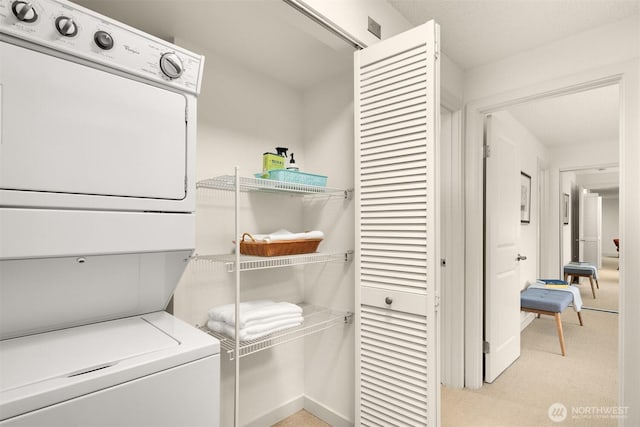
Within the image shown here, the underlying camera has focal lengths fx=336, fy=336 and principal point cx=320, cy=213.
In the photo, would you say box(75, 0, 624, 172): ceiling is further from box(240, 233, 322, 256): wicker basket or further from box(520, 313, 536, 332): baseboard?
box(520, 313, 536, 332): baseboard

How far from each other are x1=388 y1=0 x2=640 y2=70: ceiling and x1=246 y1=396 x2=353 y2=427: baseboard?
2392mm

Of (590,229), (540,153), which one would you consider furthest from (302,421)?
(590,229)

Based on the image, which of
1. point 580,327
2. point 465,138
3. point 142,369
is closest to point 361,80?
point 465,138

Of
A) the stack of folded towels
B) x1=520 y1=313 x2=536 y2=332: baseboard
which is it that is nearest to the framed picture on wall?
x1=520 y1=313 x2=536 y2=332: baseboard

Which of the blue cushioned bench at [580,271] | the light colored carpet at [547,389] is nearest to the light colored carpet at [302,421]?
the light colored carpet at [547,389]

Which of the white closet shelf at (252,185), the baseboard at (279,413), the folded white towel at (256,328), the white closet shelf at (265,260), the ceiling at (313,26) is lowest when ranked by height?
the baseboard at (279,413)

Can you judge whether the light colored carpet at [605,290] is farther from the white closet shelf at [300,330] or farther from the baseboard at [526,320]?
the white closet shelf at [300,330]

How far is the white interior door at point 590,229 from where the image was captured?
6.25m

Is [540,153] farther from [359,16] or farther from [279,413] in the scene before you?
[279,413]

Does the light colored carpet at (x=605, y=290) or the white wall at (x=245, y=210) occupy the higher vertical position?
Result: the white wall at (x=245, y=210)

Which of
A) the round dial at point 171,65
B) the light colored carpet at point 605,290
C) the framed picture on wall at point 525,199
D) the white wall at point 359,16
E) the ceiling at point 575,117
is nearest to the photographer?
the round dial at point 171,65

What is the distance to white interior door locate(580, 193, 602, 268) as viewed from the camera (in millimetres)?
6250

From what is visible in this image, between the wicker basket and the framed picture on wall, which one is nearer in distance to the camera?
the wicker basket

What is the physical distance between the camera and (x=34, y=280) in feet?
3.21
